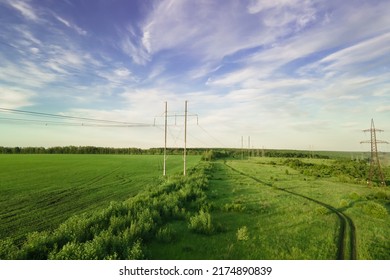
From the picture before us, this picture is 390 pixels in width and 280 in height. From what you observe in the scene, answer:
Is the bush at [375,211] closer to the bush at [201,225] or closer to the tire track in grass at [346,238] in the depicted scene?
the tire track in grass at [346,238]

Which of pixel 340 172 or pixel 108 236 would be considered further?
pixel 340 172

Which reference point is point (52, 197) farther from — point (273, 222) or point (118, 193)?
point (273, 222)

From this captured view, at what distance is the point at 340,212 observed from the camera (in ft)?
62.2

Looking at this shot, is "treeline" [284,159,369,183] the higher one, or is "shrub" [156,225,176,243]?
"treeline" [284,159,369,183]

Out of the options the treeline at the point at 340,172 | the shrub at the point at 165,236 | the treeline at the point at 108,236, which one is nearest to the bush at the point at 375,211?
the treeline at the point at 108,236

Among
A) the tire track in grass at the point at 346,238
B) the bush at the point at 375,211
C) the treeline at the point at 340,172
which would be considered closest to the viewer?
the tire track in grass at the point at 346,238

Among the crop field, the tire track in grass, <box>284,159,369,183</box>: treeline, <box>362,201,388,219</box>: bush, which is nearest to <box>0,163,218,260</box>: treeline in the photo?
the crop field

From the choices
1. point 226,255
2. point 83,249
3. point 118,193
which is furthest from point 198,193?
point 83,249

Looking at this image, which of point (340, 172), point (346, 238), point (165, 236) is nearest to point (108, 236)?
point (165, 236)

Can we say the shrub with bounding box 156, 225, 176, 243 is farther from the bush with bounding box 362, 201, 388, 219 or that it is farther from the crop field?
the bush with bounding box 362, 201, 388, 219

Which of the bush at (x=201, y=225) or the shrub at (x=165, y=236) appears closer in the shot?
the shrub at (x=165, y=236)

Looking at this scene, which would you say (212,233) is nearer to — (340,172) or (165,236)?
(165,236)

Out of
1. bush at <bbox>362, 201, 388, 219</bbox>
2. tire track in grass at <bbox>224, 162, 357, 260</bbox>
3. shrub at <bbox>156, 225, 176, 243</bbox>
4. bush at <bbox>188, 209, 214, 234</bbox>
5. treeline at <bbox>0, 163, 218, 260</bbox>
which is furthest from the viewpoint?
bush at <bbox>362, 201, 388, 219</bbox>
